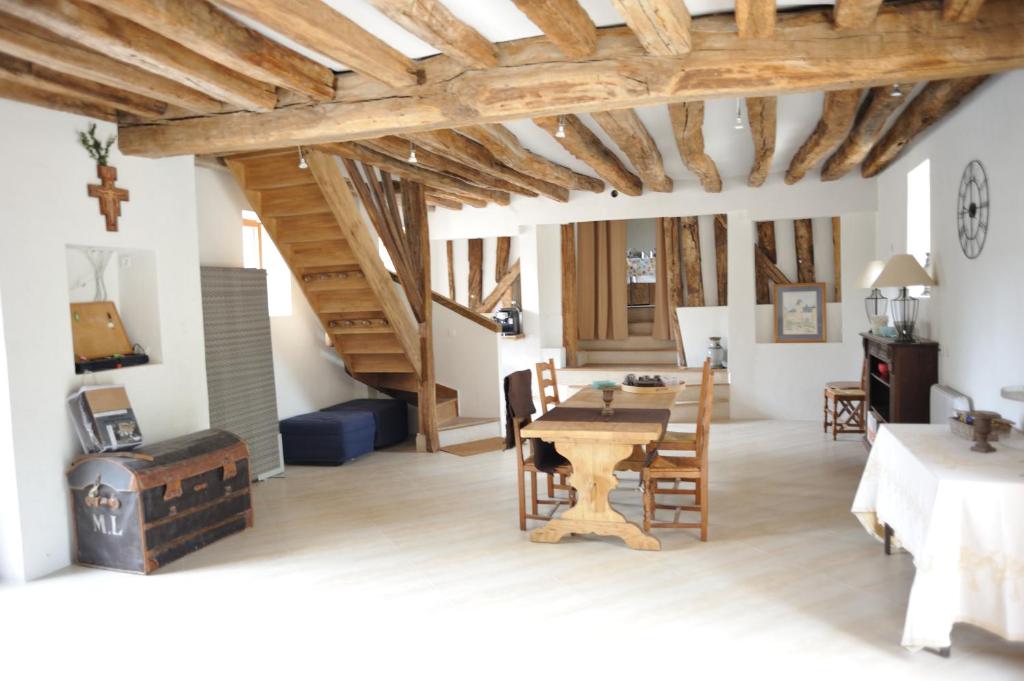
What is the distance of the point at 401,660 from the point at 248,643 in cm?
76

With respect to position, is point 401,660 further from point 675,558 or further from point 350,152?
point 350,152

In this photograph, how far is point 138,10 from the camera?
3.01 m

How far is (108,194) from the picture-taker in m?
4.73

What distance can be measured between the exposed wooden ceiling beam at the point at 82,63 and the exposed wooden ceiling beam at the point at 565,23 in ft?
7.28

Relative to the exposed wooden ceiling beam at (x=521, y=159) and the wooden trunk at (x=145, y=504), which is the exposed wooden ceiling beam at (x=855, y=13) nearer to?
the exposed wooden ceiling beam at (x=521, y=159)

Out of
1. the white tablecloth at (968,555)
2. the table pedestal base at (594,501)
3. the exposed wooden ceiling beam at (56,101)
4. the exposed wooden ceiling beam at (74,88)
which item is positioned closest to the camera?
the white tablecloth at (968,555)

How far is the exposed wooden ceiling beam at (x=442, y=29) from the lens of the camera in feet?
9.95

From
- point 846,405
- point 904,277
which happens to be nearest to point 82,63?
point 904,277

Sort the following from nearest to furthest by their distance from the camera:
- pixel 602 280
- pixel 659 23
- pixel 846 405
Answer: pixel 659 23 → pixel 846 405 → pixel 602 280

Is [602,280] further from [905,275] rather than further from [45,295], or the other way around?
[45,295]

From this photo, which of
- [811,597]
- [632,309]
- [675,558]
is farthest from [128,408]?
[632,309]

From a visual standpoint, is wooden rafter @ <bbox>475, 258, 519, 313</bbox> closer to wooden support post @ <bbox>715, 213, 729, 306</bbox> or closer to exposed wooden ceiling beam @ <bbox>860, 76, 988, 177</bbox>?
wooden support post @ <bbox>715, 213, 729, 306</bbox>

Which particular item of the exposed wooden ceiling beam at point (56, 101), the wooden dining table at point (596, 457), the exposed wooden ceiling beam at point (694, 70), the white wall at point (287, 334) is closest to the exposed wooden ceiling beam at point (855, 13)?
the exposed wooden ceiling beam at point (694, 70)

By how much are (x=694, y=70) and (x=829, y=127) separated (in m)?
2.33
